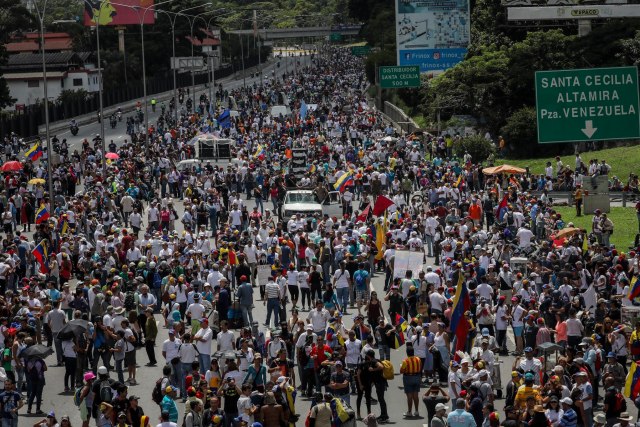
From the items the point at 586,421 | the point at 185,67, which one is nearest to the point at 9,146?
the point at 586,421

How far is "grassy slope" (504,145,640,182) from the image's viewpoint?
5094 centimetres

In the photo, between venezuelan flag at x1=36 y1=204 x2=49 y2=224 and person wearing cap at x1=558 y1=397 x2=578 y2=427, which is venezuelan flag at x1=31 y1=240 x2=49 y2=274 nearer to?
venezuelan flag at x1=36 y1=204 x2=49 y2=224

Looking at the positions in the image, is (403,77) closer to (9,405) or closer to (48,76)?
(48,76)

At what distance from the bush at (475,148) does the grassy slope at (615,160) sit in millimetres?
1409

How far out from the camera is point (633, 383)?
20.6 meters

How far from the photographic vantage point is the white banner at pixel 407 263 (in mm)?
28375

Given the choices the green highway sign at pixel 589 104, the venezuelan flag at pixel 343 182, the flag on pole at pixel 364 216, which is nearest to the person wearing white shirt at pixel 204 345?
the green highway sign at pixel 589 104

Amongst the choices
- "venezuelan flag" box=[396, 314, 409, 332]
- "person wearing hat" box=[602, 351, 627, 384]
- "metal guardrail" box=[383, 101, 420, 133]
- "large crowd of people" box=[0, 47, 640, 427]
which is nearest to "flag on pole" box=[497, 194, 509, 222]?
"large crowd of people" box=[0, 47, 640, 427]

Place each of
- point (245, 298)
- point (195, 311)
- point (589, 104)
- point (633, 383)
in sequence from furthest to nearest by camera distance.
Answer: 1. point (589, 104)
2. point (245, 298)
3. point (195, 311)
4. point (633, 383)

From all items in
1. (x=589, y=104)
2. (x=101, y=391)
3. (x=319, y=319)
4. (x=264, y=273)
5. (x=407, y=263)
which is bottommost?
(x=101, y=391)

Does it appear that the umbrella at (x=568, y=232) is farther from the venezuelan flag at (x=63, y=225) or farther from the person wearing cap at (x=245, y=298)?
the venezuelan flag at (x=63, y=225)

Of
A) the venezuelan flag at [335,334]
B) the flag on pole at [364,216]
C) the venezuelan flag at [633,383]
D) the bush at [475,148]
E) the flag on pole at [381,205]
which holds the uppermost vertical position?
the bush at [475,148]

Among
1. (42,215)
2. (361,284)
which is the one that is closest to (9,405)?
(361,284)

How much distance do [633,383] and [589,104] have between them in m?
7.72
